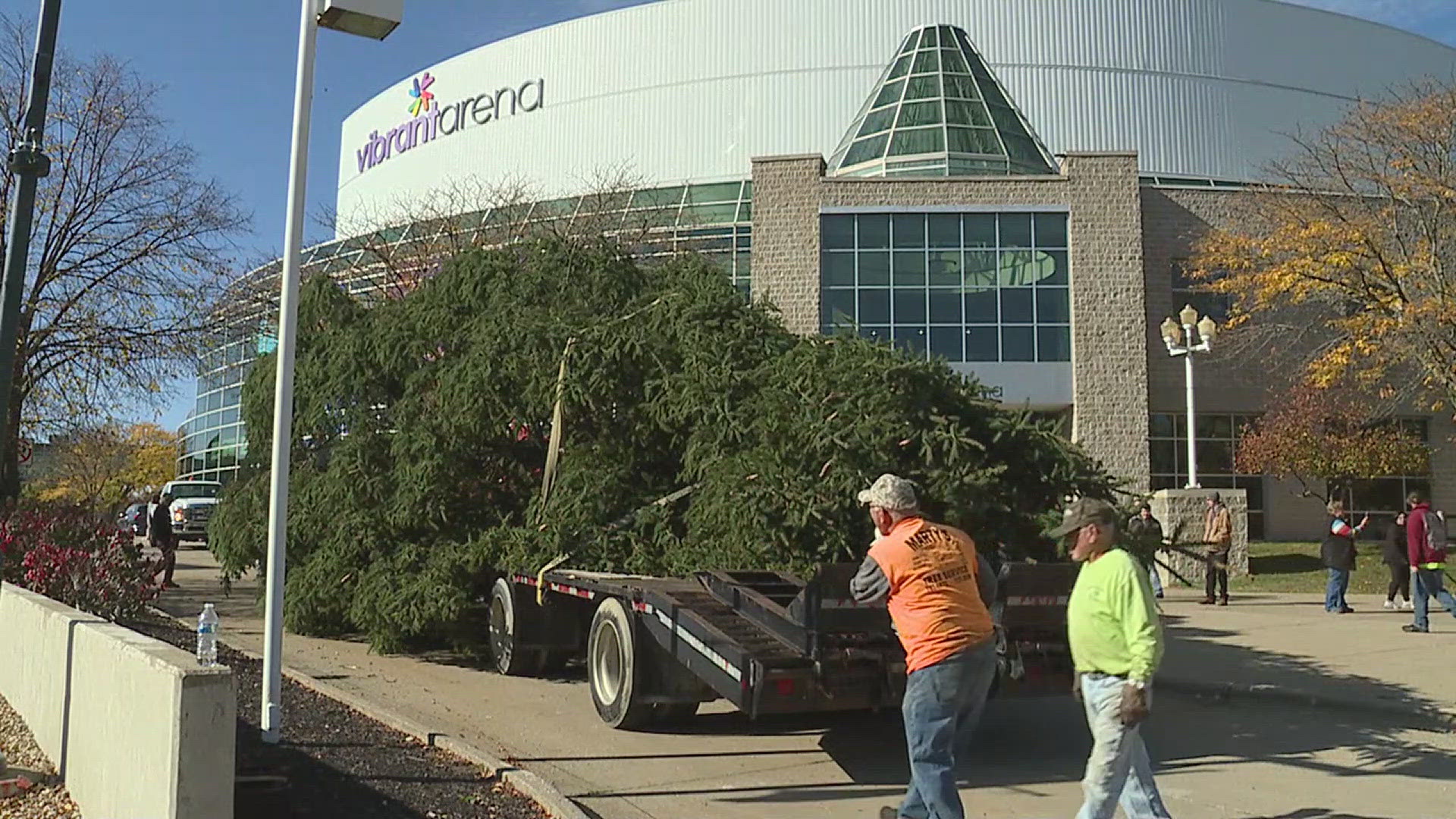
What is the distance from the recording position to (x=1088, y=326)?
34.8 meters

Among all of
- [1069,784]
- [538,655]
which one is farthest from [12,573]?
[1069,784]

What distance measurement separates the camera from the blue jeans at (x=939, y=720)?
5.30m

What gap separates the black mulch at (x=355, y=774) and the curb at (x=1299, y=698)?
23.3 feet

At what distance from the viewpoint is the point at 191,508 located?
38.2 metres

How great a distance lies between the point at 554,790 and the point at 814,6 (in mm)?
50635

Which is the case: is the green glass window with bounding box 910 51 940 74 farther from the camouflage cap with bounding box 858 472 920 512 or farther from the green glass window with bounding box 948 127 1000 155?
the camouflage cap with bounding box 858 472 920 512

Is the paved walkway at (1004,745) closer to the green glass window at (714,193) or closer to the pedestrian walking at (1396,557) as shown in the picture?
the pedestrian walking at (1396,557)

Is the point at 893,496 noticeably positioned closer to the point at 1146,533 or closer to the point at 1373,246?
the point at 1146,533

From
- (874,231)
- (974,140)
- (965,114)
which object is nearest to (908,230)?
(874,231)

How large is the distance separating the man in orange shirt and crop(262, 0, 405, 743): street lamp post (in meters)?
3.88

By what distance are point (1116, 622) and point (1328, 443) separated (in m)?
28.7

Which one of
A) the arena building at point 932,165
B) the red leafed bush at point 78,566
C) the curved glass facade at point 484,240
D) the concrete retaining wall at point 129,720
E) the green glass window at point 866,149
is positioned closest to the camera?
the concrete retaining wall at point 129,720

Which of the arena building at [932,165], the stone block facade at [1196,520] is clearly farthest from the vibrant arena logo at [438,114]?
the stone block facade at [1196,520]

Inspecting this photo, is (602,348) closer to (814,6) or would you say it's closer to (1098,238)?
(1098,238)
